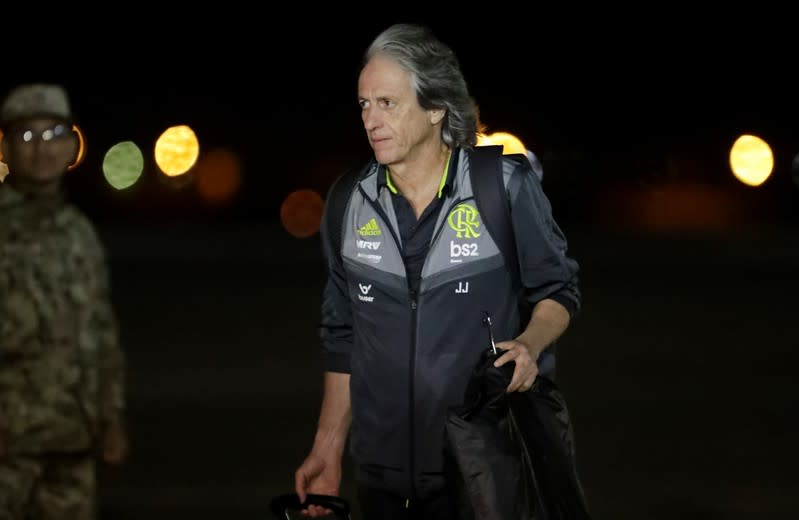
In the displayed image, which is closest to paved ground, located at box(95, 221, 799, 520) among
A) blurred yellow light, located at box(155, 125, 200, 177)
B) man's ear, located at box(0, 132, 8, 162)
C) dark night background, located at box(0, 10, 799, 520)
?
dark night background, located at box(0, 10, 799, 520)

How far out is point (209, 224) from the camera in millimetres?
33781

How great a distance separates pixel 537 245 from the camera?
311 centimetres

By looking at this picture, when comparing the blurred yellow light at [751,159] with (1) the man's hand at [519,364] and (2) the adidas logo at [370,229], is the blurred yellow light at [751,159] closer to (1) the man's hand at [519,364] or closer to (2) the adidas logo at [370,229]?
(2) the adidas logo at [370,229]

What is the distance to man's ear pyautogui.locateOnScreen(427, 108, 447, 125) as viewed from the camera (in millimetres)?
3158

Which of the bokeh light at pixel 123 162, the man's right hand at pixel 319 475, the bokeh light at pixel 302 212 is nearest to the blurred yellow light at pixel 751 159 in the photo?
the bokeh light at pixel 302 212

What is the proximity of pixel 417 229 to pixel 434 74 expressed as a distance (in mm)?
319

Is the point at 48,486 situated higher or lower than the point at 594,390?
higher

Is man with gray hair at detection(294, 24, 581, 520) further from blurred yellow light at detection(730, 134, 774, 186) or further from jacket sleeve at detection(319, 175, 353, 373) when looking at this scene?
blurred yellow light at detection(730, 134, 774, 186)

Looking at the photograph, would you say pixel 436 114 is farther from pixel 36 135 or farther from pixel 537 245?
pixel 36 135

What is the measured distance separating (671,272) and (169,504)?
13016mm

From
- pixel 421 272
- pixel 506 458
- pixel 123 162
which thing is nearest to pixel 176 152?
pixel 421 272

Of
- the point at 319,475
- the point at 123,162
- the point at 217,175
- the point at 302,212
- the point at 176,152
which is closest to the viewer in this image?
the point at 123,162

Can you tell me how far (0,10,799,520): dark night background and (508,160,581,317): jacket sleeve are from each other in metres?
3.49

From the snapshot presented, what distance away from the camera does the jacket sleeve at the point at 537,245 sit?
3084mm
